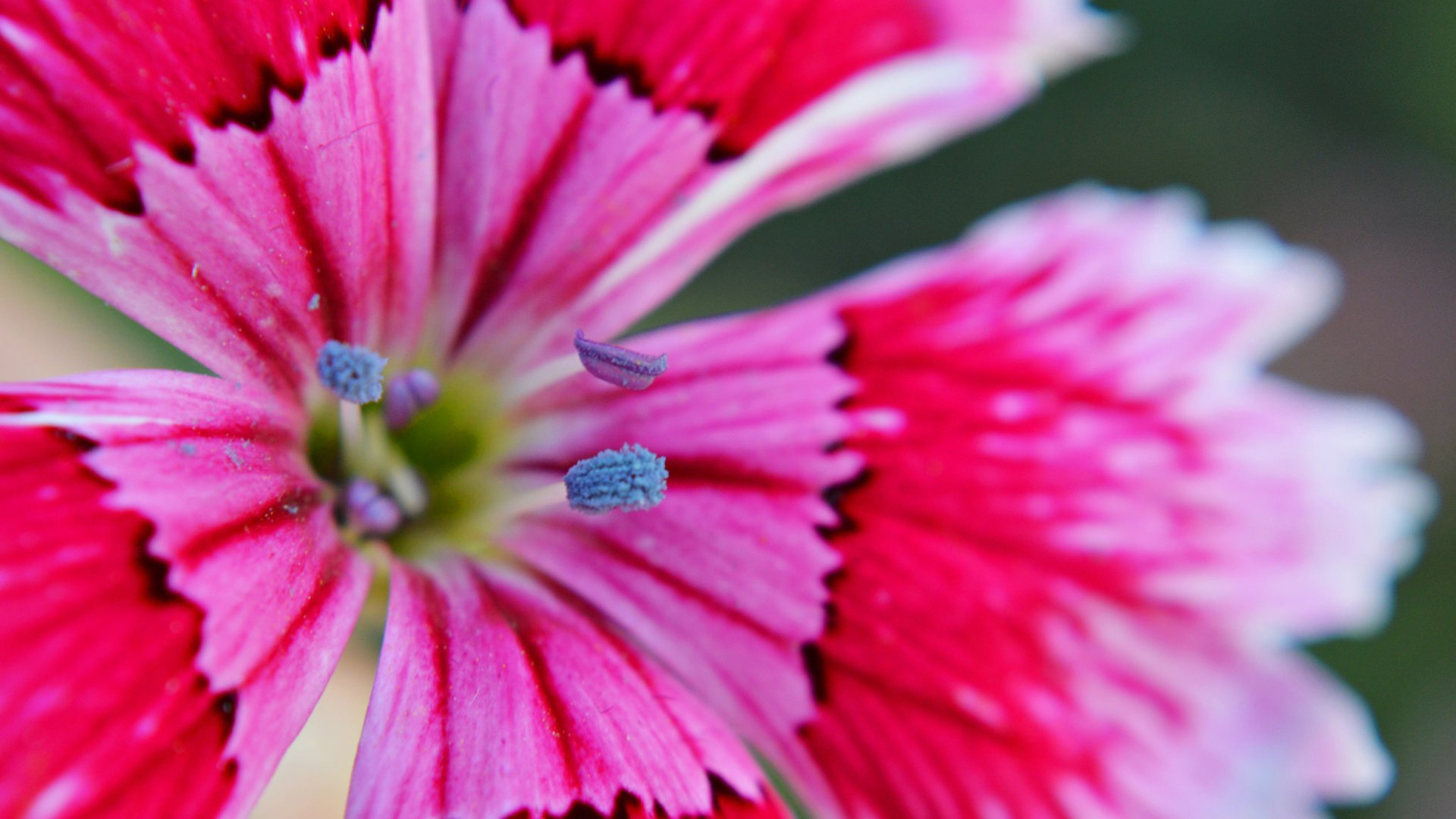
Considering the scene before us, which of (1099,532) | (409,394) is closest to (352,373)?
(409,394)

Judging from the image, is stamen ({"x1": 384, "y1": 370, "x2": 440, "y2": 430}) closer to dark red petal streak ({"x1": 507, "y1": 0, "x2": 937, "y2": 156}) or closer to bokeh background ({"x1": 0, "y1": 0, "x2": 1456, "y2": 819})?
dark red petal streak ({"x1": 507, "y1": 0, "x2": 937, "y2": 156})

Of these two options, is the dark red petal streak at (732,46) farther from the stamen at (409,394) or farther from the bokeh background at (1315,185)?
the bokeh background at (1315,185)

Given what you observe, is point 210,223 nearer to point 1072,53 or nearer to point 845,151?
point 845,151

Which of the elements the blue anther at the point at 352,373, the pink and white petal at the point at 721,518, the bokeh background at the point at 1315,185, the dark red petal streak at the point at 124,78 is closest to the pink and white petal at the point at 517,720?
the pink and white petal at the point at 721,518

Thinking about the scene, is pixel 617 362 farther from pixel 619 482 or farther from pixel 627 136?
pixel 627 136

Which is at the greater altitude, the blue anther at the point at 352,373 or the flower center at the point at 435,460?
the blue anther at the point at 352,373

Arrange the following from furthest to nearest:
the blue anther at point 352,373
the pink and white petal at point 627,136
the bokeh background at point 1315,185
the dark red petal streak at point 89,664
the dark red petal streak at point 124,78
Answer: the bokeh background at point 1315,185, the pink and white petal at point 627,136, the blue anther at point 352,373, the dark red petal streak at point 124,78, the dark red petal streak at point 89,664
